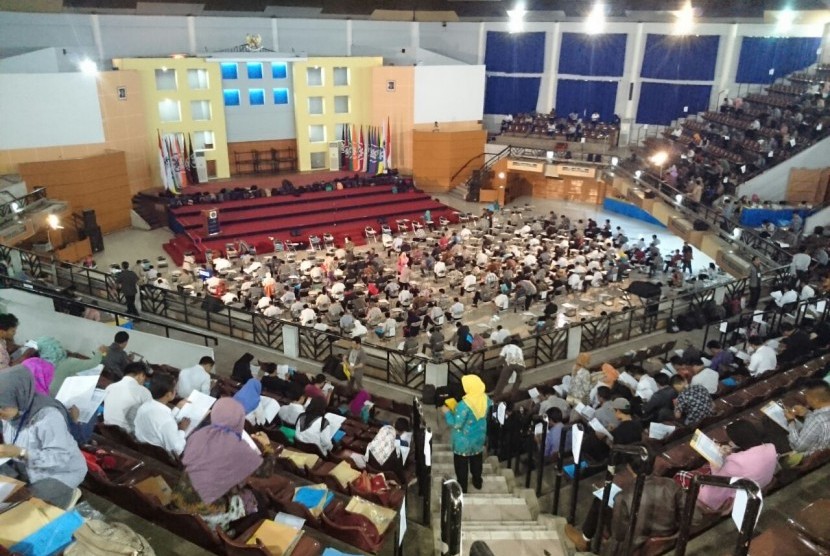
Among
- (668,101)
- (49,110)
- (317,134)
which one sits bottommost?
(317,134)

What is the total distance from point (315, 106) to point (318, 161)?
2.49 m

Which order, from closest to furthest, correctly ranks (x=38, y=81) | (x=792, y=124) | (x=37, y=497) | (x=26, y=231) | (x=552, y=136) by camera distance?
(x=37, y=497), (x=26, y=231), (x=38, y=81), (x=792, y=124), (x=552, y=136)

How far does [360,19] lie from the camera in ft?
96.6

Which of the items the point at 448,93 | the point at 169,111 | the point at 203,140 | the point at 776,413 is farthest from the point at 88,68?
the point at 776,413

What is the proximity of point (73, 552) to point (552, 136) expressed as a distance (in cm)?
2877

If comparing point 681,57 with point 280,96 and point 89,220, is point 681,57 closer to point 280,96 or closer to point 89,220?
point 280,96

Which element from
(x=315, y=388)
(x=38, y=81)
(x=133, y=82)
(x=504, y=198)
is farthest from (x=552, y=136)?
(x=315, y=388)

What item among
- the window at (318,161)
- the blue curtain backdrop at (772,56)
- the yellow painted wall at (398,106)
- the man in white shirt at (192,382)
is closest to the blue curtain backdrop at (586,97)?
the blue curtain backdrop at (772,56)

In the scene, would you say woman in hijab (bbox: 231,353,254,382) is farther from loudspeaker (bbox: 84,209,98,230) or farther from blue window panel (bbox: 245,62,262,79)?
blue window panel (bbox: 245,62,262,79)

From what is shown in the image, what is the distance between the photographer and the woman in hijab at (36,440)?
448cm

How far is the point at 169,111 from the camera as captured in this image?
25.2 meters

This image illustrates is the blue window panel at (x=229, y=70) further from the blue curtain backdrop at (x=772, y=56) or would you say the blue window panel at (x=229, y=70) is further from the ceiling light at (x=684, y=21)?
the blue curtain backdrop at (x=772, y=56)

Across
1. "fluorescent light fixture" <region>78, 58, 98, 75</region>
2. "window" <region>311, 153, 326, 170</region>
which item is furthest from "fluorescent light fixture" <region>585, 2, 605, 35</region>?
"fluorescent light fixture" <region>78, 58, 98, 75</region>

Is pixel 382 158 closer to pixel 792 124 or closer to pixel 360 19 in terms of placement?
pixel 360 19
